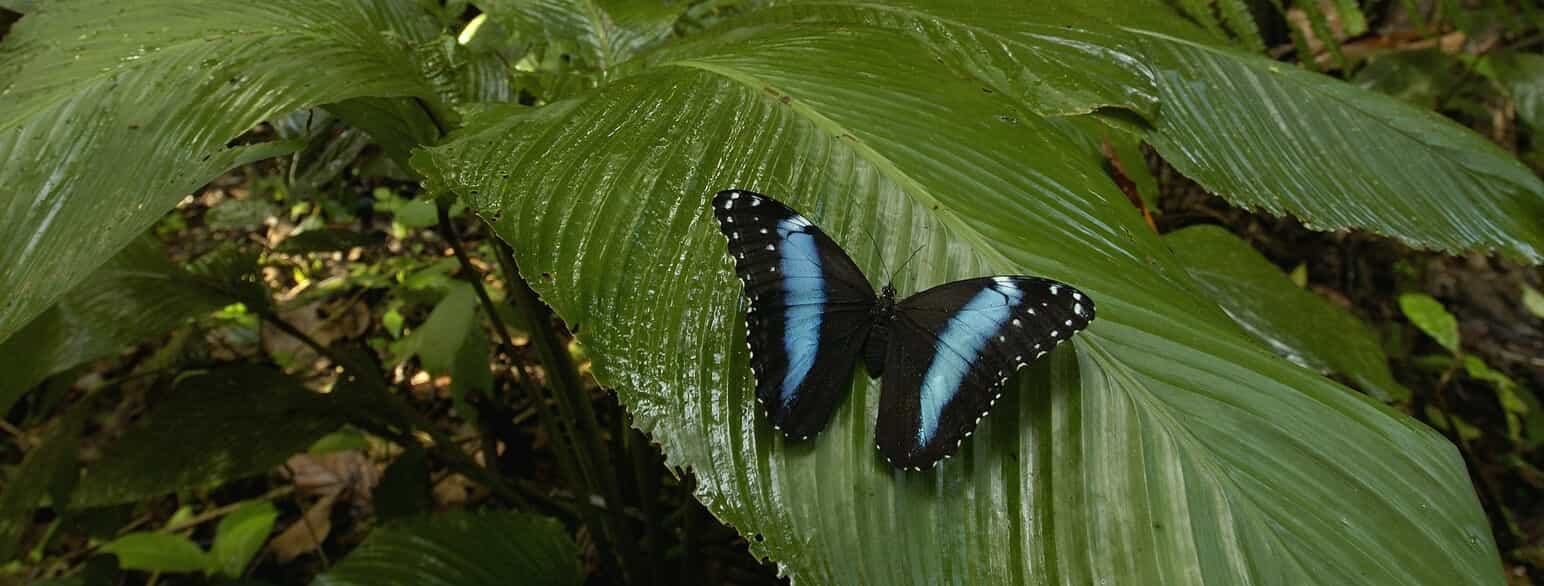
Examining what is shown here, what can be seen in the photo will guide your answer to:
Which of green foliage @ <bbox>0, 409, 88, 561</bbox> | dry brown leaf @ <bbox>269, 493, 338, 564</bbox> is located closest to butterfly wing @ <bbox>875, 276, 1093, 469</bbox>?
green foliage @ <bbox>0, 409, 88, 561</bbox>

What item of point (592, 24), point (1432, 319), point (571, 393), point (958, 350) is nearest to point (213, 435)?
point (571, 393)

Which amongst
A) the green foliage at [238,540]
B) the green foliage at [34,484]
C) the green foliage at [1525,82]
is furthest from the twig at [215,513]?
the green foliage at [1525,82]

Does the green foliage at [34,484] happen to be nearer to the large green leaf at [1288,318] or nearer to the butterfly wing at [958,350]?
the butterfly wing at [958,350]

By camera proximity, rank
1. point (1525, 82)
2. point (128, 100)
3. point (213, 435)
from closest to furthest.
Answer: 1. point (128, 100)
2. point (213, 435)
3. point (1525, 82)

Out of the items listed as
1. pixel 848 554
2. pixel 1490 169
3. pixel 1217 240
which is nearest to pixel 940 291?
pixel 848 554

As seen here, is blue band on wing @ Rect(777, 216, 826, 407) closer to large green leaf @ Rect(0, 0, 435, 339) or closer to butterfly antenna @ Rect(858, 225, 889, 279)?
butterfly antenna @ Rect(858, 225, 889, 279)

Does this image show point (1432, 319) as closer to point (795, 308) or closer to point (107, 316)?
point (795, 308)
